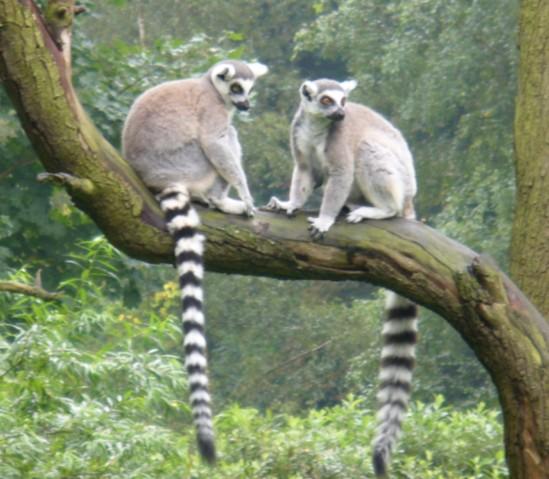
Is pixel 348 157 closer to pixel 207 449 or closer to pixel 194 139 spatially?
pixel 194 139

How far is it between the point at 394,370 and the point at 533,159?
126cm

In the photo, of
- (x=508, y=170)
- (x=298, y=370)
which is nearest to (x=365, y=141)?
(x=508, y=170)

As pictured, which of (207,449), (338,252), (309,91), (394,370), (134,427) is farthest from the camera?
(309,91)

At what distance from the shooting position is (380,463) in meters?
6.21

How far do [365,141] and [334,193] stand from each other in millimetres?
Result: 529

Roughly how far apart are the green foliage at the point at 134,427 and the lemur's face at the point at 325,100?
1.56m

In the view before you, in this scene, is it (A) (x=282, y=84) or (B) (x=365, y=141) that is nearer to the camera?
(B) (x=365, y=141)

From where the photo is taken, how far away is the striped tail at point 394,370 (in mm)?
6418

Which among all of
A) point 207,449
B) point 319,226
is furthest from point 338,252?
point 207,449

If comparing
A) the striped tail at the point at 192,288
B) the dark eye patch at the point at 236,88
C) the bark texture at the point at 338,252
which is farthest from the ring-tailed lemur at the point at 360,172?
the striped tail at the point at 192,288

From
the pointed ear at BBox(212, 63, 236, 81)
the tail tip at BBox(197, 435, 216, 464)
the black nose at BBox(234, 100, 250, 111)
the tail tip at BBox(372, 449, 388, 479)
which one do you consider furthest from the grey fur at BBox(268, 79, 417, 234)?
the tail tip at BBox(197, 435, 216, 464)

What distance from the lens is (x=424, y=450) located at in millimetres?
8578

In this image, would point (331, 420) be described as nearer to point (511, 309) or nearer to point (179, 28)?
point (511, 309)

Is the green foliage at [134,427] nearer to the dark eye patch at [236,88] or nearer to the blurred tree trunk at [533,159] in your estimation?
the dark eye patch at [236,88]
